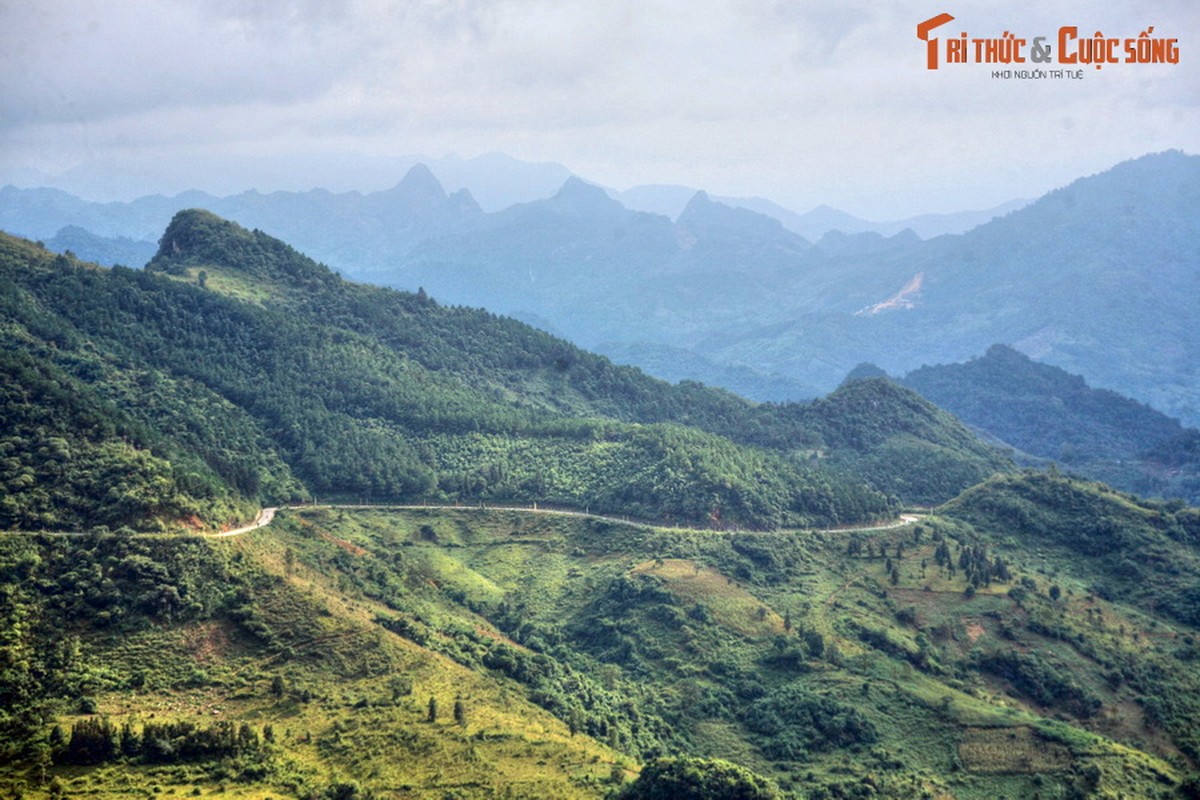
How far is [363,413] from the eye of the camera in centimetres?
12006

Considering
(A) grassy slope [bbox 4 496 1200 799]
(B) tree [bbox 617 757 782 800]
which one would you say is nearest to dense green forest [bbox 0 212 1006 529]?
(A) grassy slope [bbox 4 496 1200 799]

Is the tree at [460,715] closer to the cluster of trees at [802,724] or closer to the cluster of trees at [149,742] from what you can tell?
the cluster of trees at [149,742]

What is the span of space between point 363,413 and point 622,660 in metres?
51.2

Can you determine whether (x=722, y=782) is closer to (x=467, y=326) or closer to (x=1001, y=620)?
(x=1001, y=620)

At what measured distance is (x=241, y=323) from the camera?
5017 inches

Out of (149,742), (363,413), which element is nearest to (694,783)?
(149,742)

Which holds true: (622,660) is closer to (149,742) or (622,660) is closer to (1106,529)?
(149,742)

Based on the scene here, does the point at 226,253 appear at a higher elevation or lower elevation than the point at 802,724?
higher

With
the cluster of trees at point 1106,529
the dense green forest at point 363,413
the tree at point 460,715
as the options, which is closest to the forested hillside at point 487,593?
the tree at point 460,715

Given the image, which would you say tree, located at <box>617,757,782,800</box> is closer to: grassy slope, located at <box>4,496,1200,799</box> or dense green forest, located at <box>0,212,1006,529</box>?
grassy slope, located at <box>4,496,1200,799</box>

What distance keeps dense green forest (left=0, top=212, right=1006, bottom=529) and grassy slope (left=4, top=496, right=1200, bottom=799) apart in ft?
20.6

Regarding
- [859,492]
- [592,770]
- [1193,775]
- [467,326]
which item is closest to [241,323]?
[467,326]

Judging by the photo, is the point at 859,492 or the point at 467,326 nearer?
the point at 859,492

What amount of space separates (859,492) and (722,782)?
62521 mm
